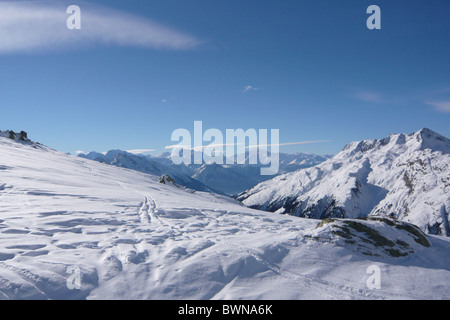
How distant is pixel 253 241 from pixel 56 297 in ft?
29.1

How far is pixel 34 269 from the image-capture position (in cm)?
841

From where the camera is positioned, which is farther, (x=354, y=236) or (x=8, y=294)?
(x=354, y=236)

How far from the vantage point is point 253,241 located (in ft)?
44.1

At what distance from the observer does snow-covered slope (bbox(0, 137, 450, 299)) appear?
8.35 m

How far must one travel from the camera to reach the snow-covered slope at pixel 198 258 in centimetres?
835

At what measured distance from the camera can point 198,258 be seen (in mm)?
10609
